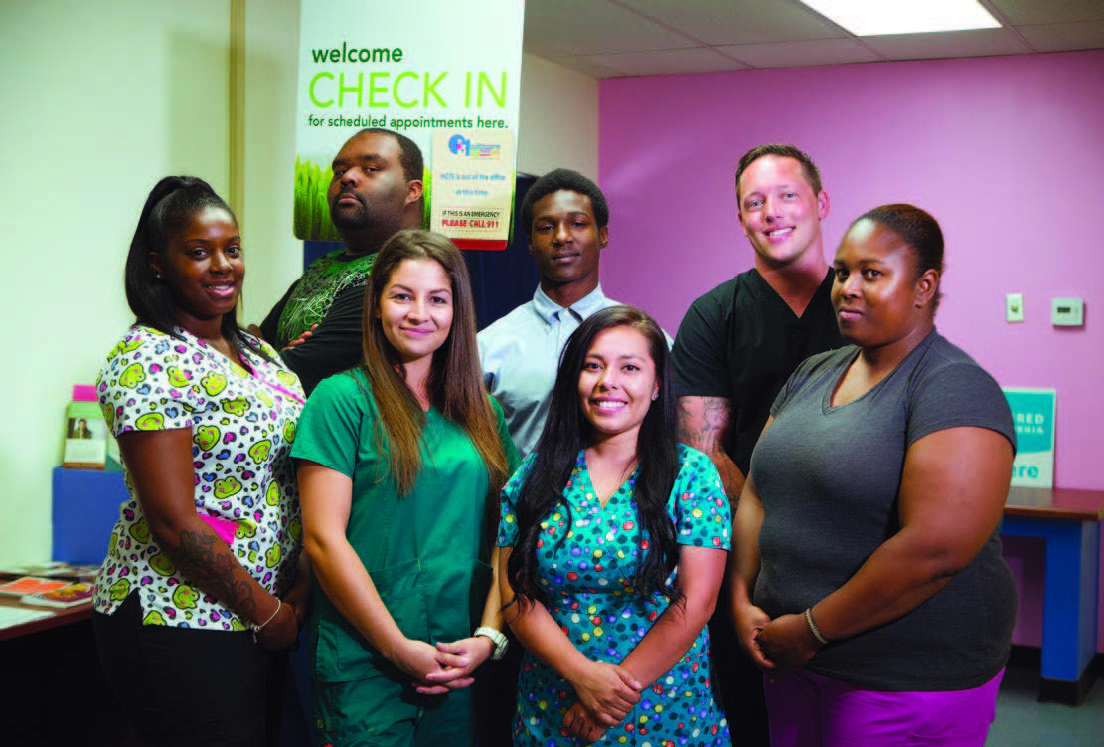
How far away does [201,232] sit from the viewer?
6.34 feet

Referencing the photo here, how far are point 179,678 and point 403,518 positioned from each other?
461 mm

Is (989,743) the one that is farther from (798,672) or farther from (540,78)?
(540,78)

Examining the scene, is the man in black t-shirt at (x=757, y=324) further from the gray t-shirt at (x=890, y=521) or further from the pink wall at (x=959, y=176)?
the pink wall at (x=959, y=176)

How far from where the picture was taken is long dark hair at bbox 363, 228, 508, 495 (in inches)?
77.6

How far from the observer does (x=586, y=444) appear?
1.98 m

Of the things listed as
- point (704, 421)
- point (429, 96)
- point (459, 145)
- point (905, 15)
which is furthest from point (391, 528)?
point (905, 15)

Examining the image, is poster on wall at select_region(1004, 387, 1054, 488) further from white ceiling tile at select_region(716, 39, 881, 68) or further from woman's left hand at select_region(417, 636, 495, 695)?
woman's left hand at select_region(417, 636, 495, 695)

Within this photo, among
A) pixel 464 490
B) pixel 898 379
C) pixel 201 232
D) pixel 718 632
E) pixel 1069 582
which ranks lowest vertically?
pixel 1069 582

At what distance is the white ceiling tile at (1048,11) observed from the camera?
13.8 feet

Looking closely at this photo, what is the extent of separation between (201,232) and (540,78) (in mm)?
3852

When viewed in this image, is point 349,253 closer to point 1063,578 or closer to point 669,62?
point 1063,578

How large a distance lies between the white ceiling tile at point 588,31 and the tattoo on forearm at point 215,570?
127 inches

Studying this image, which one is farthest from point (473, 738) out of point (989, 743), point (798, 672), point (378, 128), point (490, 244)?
point (989, 743)

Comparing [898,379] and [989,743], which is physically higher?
[898,379]
